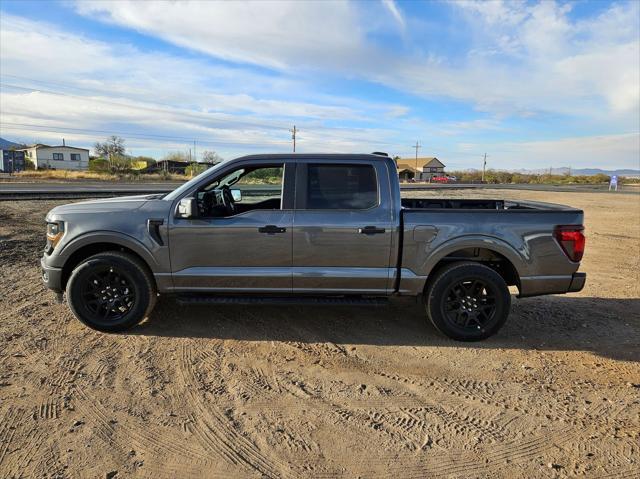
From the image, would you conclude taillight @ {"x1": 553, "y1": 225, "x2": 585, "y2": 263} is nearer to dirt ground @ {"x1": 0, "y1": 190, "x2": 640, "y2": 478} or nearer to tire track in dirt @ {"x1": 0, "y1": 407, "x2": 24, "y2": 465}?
dirt ground @ {"x1": 0, "y1": 190, "x2": 640, "y2": 478}

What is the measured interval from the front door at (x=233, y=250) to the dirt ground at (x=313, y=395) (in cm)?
56

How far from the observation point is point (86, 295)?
4.62 m

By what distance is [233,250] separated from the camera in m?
4.55

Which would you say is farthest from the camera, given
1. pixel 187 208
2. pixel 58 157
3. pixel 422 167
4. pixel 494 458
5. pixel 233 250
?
pixel 422 167

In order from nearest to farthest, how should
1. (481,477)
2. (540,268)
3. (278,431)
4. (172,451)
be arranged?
(481,477) < (172,451) < (278,431) < (540,268)

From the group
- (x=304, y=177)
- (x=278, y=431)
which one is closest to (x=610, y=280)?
(x=304, y=177)

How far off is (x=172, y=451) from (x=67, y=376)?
1.48m

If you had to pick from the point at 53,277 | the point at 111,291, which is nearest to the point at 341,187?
the point at 111,291

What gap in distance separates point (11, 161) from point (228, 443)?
8309 centimetres

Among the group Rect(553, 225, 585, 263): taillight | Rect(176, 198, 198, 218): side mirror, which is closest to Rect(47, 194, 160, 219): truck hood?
Rect(176, 198, 198, 218): side mirror

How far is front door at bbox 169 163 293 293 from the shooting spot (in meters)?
4.53

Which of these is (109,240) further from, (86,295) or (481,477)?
(481,477)

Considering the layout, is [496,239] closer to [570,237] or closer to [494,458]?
[570,237]

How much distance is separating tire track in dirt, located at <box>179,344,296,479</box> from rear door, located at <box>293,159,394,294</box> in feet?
5.47
